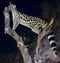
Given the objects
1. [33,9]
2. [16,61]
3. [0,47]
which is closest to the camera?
[16,61]

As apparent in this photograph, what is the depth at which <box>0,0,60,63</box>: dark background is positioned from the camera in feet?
22.6

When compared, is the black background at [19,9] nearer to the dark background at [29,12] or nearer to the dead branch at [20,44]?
the dark background at [29,12]

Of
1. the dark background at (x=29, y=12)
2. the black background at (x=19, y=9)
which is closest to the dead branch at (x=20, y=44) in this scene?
the dark background at (x=29, y=12)

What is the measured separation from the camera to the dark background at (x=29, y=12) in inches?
271

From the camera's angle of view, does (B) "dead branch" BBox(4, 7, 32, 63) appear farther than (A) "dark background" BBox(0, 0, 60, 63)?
No

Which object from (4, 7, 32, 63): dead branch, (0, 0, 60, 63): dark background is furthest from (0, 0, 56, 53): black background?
(4, 7, 32, 63): dead branch

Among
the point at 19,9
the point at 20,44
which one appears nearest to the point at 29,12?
the point at 19,9

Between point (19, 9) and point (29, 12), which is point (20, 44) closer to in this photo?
point (19, 9)

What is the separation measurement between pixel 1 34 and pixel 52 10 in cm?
207

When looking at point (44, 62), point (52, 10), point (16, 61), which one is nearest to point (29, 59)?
point (44, 62)

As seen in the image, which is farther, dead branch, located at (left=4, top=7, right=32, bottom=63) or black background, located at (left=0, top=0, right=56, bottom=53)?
black background, located at (left=0, top=0, right=56, bottom=53)

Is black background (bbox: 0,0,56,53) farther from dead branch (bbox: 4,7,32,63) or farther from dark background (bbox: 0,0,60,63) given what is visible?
dead branch (bbox: 4,7,32,63)

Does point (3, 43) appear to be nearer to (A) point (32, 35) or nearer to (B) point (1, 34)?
(B) point (1, 34)

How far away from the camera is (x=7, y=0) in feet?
23.0
